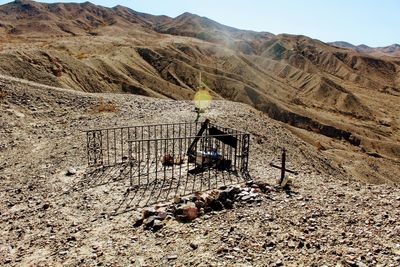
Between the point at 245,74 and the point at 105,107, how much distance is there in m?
55.0

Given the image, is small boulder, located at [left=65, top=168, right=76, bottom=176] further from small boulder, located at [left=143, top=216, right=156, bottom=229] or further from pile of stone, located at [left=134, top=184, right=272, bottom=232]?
small boulder, located at [left=143, top=216, right=156, bottom=229]

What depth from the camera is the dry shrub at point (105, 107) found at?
21016mm

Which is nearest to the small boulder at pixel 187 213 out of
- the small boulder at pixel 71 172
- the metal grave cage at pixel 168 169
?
the metal grave cage at pixel 168 169

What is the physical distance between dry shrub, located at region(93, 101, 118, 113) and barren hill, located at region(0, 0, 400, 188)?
914cm

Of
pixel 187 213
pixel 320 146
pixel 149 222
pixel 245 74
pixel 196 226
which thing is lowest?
pixel 320 146

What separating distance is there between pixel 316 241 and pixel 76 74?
1314 inches

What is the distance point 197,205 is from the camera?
920 centimetres

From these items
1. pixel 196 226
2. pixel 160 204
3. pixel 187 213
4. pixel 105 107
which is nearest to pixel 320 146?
pixel 105 107

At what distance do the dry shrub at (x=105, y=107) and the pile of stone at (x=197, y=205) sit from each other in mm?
12556

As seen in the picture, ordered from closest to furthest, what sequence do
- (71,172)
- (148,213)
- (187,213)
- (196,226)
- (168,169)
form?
(196,226), (187,213), (148,213), (71,172), (168,169)

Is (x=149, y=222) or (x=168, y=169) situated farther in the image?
(x=168, y=169)

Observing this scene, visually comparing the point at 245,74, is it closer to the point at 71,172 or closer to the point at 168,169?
the point at 168,169

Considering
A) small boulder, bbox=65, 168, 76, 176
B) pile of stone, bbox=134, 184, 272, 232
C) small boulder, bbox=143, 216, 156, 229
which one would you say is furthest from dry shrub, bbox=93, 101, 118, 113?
small boulder, bbox=143, 216, 156, 229

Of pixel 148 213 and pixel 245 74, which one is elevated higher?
pixel 245 74
